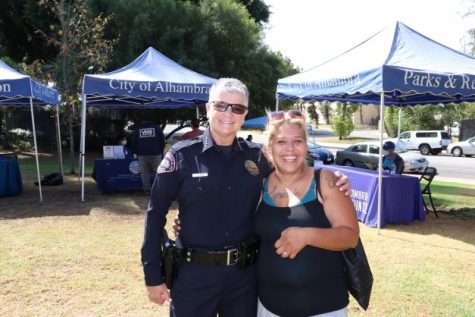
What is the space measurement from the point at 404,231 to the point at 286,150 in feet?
18.6

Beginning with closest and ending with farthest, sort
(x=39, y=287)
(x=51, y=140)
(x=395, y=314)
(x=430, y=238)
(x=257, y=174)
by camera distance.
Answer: (x=257, y=174) → (x=395, y=314) → (x=39, y=287) → (x=430, y=238) → (x=51, y=140)

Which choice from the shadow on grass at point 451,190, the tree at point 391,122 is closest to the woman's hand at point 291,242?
the shadow on grass at point 451,190

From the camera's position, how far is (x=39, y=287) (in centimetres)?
457

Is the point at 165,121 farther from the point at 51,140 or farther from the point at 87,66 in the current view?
the point at 51,140

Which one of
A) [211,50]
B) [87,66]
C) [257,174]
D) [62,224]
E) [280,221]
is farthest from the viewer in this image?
[211,50]

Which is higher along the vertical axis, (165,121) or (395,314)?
(165,121)

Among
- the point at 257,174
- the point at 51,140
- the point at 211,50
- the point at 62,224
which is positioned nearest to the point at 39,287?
the point at 62,224

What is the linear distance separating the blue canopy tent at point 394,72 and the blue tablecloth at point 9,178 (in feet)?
20.0

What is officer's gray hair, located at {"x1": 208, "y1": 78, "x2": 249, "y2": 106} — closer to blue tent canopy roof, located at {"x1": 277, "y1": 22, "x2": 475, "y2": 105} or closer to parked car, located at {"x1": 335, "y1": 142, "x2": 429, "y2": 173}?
blue tent canopy roof, located at {"x1": 277, "y1": 22, "x2": 475, "y2": 105}

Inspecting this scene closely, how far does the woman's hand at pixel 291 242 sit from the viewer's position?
200 centimetres

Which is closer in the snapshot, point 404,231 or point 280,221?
point 280,221

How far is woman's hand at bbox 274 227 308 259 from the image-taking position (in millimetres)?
1995

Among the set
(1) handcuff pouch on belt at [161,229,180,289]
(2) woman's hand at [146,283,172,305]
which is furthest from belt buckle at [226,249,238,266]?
(2) woman's hand at [146,283,172,305]

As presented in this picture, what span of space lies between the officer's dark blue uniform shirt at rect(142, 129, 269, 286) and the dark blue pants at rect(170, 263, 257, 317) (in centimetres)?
11
